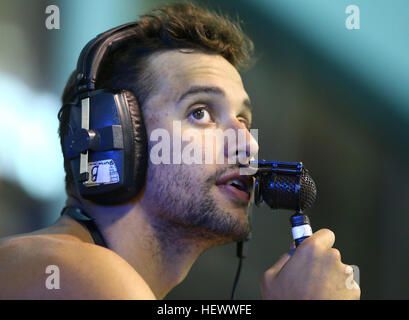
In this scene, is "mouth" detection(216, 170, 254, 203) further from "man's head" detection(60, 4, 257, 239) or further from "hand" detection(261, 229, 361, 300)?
"hand" detection(261, 229, 361, 300)

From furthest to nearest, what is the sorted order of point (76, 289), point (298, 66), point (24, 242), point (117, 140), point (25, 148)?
1. point (298, 66)
2. point (25, 148)
3. point (117, 140)
4. point (24, 242)
5. point (76, 289)

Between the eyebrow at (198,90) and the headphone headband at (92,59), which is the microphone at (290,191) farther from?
the headphone headband at (92,59)

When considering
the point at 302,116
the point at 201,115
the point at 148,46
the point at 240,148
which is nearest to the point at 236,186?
the point at 240,148

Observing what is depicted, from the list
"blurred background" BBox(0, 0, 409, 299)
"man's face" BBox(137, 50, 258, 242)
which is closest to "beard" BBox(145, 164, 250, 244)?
"man's face" BBox(137, 50, 258, 242)

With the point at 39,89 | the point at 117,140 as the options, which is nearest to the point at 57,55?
the point at 39,89

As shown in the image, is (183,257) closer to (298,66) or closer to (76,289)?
(76,289)

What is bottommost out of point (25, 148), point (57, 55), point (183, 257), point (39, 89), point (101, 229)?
point (183, 257)

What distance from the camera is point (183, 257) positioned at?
1216mm

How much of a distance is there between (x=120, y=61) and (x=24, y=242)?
590 millimetres

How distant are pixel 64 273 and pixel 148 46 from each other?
728 millimetres

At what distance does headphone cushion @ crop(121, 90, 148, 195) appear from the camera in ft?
3.61

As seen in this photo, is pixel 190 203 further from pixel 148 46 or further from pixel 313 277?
pixel 148 46

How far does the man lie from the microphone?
2.2 inches

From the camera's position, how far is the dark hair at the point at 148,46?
4.04 ft
